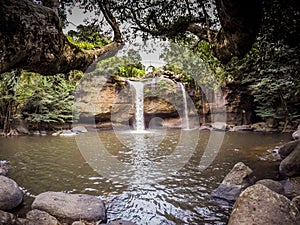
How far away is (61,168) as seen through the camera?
7.31 meters

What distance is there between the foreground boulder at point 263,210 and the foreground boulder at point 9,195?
12.4 ft

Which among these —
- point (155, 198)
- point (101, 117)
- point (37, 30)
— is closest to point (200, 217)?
point (155, 198)

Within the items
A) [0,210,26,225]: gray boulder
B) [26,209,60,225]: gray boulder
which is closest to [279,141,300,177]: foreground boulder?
[26,209,60,225]: gray boulder

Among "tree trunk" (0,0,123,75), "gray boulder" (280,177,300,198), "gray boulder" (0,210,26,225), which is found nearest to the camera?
"tree trunk" (0,0,123,75)

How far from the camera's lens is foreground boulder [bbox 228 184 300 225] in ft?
10.3

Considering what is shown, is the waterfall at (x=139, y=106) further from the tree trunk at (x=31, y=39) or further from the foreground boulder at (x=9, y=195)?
the tree trunk at (x=31, y=39)

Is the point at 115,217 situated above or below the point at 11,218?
below

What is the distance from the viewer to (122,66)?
72.4 feet

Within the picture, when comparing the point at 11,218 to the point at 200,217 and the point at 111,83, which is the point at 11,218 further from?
the point at 111,83

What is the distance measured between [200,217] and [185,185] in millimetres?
1577

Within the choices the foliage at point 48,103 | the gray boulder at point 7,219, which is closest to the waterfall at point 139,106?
the foliage at point 48,103

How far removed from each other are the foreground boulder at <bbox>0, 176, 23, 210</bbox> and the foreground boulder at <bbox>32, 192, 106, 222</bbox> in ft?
1.73

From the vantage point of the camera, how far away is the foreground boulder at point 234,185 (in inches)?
192

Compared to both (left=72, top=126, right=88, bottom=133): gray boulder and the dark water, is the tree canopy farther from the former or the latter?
(left=72, top=126, right=88, bottom=133): gray boulder
